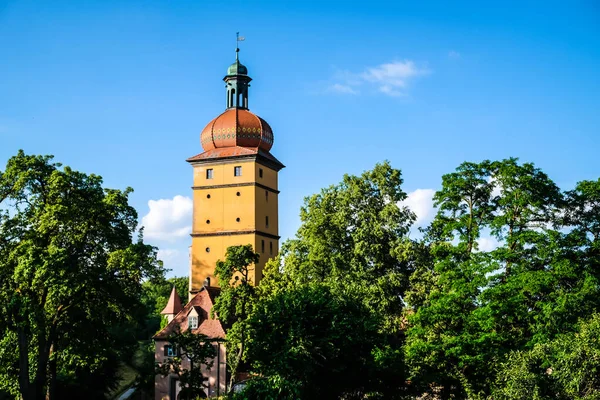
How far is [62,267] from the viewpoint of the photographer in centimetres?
3775

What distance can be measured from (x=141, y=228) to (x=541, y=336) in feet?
62.8

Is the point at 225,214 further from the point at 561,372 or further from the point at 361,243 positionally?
the point at 561,372

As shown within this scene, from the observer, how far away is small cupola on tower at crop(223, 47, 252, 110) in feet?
221

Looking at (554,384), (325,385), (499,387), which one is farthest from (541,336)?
(325,385)

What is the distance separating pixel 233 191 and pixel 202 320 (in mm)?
11375

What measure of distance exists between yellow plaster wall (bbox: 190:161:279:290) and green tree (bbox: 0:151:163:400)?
834 inches

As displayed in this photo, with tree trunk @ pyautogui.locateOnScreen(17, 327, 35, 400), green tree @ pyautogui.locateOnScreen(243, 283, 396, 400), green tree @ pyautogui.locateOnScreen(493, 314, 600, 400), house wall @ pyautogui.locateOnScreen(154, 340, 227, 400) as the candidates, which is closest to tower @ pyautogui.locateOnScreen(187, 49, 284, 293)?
house wall @ pyautogui.locateOnScreen(154, 340, 227, 400)

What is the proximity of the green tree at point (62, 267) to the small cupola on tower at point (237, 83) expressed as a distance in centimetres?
2668

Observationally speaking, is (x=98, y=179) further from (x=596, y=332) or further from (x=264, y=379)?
(x=596, y=332)

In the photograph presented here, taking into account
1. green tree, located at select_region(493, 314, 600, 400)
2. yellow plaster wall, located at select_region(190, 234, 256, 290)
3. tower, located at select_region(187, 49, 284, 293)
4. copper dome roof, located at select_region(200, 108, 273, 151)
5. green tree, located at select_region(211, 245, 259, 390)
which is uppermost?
copper dome roof, located at select_region(200, 108, 273, 151)

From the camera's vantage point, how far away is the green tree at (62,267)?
3769cm

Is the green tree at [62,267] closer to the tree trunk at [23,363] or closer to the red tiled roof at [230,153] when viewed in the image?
the tree trunk at [23,363]

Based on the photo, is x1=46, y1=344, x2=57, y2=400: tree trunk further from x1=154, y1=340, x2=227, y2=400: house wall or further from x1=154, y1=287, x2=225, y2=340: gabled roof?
x1=154, y1=287, x2=225, y2=340: gabled roof

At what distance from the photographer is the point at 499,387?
34.5 meters
